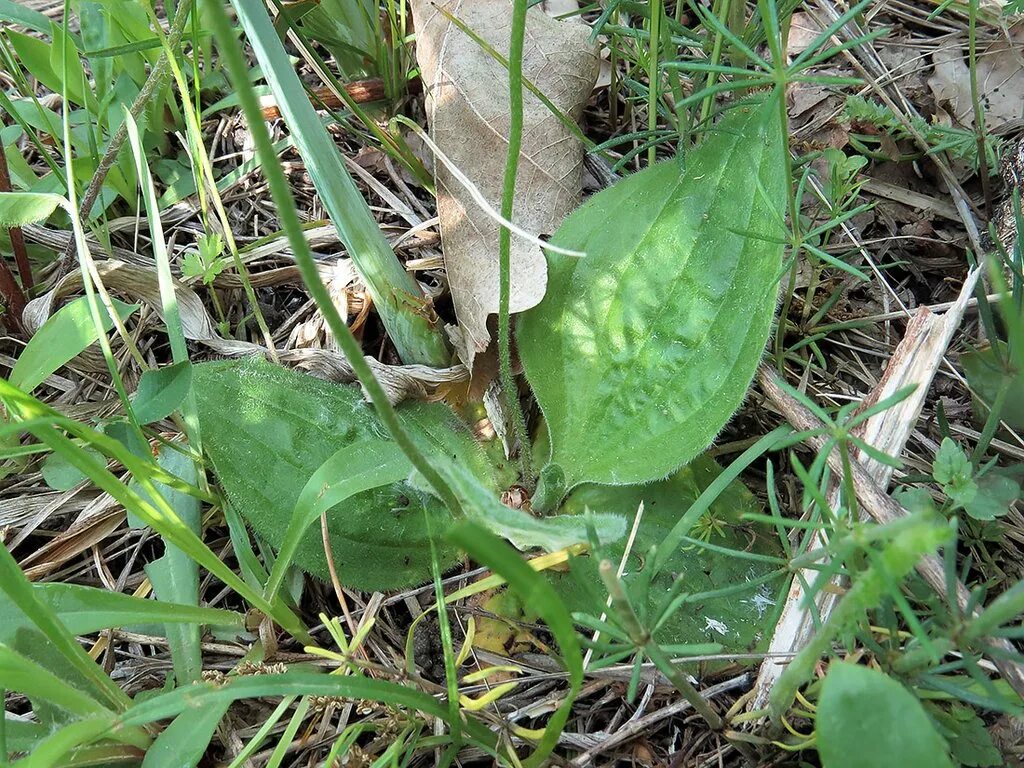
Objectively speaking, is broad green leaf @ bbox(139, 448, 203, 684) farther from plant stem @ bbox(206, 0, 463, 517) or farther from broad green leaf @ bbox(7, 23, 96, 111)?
broad green leaf @ bbox(7, 23, 96, 111)

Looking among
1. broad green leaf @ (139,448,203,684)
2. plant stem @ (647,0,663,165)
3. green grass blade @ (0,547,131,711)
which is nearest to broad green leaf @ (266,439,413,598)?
broad green leaf @ (139,448,203,684)

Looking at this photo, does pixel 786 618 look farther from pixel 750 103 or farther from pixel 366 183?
pixel 366 183

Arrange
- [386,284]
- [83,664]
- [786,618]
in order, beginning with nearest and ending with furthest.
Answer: [83,664], [786,618], [386,284]

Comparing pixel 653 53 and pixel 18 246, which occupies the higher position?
pixel 653 53

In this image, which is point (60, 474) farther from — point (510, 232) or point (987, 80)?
point (987, 80)

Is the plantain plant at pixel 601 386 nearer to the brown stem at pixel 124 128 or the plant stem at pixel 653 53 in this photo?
the plant stem at pixel 653 53

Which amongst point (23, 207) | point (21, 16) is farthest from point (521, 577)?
point (21, 16)

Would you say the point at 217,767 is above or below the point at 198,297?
below

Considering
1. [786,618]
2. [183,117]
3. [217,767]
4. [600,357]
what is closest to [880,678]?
[786,618]
